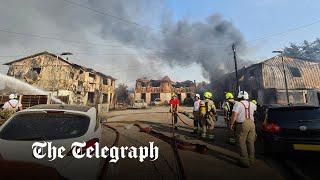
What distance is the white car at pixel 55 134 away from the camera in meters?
4.11

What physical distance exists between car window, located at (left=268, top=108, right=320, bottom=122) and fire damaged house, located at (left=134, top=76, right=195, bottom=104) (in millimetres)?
56181

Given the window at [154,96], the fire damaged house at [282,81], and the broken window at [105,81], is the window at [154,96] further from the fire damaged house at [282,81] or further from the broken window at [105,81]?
the fire damaged house at [282,81]

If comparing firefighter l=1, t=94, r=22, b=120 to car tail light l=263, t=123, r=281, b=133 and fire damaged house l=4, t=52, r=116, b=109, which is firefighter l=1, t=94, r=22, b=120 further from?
fire damaged house l=4, t=52, r=116, b=109

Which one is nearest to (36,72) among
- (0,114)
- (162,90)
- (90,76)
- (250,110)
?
(90,76)

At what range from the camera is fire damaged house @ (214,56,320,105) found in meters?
38.7

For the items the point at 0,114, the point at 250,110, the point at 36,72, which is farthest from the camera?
the point at 36,72

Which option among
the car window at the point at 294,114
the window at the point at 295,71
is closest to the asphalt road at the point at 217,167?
the car window at the point at 294,114

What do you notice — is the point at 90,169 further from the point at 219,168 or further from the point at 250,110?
the point at 250,110

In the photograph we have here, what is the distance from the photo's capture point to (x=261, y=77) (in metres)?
39.3

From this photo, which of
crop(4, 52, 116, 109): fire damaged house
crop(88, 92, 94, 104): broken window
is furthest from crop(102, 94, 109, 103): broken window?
crop(4, 52, 116, 109): fire damaged house

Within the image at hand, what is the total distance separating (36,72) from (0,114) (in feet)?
110

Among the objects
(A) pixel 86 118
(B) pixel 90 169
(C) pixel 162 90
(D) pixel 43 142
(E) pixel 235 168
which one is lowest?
(E) pixel 235 168

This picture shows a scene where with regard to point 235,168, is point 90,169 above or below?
above

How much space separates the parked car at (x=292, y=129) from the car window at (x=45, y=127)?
5060 mm
